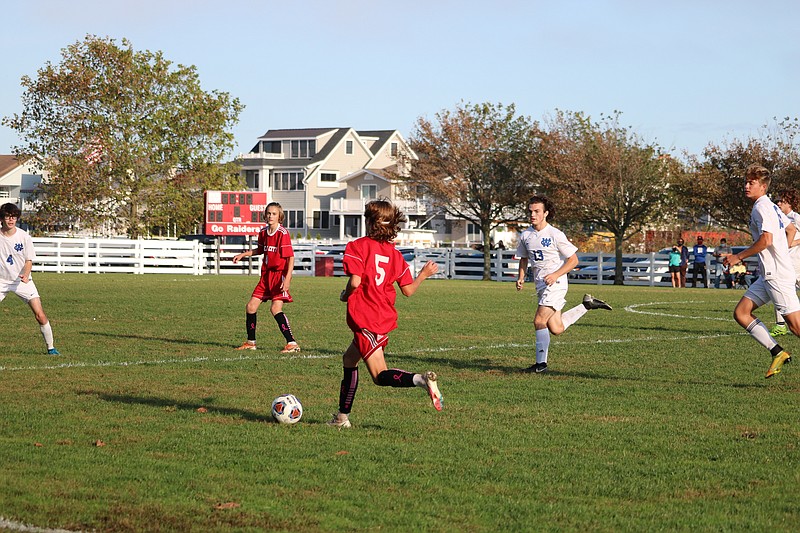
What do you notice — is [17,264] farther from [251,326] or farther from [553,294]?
[553,294]

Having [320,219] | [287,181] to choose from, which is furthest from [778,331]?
[287,181]

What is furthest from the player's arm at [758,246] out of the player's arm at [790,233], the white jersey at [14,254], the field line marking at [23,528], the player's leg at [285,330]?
the white jersey at [14,254]

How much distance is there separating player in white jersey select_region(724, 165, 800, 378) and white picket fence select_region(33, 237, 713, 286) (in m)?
33.6

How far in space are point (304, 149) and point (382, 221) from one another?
83.6 metres

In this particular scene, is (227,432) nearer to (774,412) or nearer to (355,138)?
(774,412)

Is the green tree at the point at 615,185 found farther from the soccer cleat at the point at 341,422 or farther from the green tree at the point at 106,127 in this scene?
the soccer cleat at the point at 341,422

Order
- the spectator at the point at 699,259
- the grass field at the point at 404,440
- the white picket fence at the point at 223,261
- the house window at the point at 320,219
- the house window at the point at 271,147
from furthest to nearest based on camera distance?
the house window at the point at 271,147
the house window at the point at 320,219
the white picket fence at the point at 223,261
the spectator at the point at 699,259
the grass field at the point at 404,440

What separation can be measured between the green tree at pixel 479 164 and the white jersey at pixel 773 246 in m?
43.1

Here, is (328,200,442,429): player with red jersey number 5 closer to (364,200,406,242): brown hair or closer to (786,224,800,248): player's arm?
(364,200,406,242): brown hair

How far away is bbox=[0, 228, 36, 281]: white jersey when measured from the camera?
43.1ft

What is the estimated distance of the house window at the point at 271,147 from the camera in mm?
91250

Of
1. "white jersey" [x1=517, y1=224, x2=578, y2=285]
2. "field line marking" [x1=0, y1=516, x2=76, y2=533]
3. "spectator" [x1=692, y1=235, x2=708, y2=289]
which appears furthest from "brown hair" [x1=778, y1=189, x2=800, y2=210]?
"spectator" [x1=692, y1=235, x2=708, y2=289]

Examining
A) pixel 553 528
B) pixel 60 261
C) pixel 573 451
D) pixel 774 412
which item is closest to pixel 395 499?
pixel 553 528

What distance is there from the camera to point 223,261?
50.2 metres
